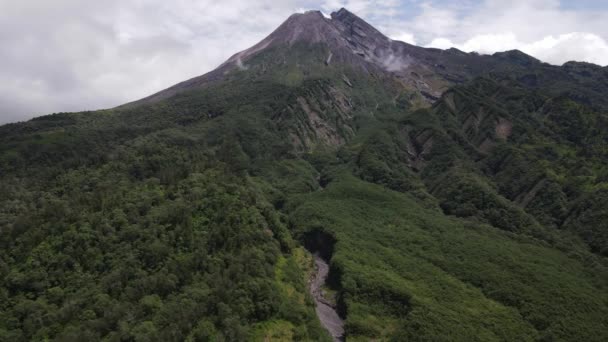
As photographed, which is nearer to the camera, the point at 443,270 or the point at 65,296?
the point at 65,296

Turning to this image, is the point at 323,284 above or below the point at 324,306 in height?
above

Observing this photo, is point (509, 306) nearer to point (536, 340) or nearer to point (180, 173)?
point (536, 340)

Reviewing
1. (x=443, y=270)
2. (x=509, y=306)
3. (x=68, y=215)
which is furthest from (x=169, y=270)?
(x=509, y=306)

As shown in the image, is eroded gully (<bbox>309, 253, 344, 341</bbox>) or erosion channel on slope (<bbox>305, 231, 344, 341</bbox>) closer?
eroded gully (<bbox>309, 253, 344, 341</bbox>)

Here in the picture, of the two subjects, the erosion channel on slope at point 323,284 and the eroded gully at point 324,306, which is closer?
the eroded gully at point 324,306

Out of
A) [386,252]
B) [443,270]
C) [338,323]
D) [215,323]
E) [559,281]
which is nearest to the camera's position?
[215,323]

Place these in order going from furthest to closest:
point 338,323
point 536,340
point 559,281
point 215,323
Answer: point 559,281
point 338,323
point 536,340
point 215,323

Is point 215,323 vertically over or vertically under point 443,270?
over

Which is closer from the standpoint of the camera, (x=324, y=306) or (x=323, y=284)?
(x=324, y=306)
